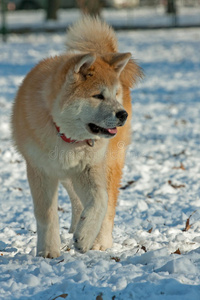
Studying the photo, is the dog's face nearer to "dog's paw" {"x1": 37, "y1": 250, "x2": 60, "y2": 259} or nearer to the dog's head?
the dog's head

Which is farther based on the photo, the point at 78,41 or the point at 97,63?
the point at 78,41

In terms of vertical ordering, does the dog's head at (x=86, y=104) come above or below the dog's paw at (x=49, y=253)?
above

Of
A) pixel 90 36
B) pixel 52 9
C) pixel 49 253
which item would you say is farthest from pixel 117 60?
pixel 52 9

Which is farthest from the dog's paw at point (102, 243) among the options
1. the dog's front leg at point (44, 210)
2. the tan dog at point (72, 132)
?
the dog's front leg at point (44, 210)

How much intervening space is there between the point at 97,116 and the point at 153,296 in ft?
4.37

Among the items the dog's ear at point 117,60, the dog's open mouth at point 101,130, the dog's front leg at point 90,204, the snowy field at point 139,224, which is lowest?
the snowy field at point 139,224

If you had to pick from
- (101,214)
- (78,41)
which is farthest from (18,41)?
(101,214)

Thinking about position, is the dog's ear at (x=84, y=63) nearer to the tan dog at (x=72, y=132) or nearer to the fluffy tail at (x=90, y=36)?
the tan dog at (x=72, y=132)

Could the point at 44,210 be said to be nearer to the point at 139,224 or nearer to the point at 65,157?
the point at 65,157

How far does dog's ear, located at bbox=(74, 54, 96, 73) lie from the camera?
3.46m

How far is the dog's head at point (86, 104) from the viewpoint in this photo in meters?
3.52

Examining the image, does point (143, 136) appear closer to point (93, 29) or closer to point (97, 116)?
point (93, 29)

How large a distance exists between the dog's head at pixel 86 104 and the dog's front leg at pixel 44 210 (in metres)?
0.41

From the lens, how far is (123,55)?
3.79 m
